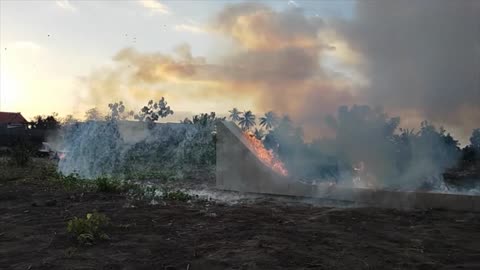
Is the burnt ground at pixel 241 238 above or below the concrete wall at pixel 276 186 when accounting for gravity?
below

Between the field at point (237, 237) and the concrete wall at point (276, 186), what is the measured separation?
1.13 ft

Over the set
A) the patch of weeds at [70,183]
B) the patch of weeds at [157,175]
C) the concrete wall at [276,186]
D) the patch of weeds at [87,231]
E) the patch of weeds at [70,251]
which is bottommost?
the patch of weeds at [70,251]

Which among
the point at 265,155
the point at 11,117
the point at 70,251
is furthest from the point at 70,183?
the point at 11,117

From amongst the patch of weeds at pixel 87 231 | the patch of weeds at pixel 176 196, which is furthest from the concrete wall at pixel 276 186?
the patch of weeds at pixel 87 231

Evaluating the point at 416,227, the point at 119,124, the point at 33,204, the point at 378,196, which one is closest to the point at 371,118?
the point at 378,196

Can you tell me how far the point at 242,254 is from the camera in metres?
5.89

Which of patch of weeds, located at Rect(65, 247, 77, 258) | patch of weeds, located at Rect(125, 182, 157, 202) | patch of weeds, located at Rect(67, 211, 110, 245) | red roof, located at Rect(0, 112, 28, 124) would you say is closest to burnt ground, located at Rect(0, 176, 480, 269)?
patch of weeds, located at Rect(65, 247, 77, 258)

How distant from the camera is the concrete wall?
907 cm

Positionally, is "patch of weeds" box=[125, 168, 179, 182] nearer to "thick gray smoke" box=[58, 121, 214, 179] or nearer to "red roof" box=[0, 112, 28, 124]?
"thick gray smoke" box=[58, 121, 214, 179]

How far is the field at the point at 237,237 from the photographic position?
221 inches

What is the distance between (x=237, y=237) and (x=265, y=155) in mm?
5958

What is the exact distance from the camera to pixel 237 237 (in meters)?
6.90

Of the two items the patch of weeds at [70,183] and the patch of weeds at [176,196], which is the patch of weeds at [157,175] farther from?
the patch of weeds at [176,196]

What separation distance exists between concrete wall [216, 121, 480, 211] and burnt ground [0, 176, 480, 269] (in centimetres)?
42
